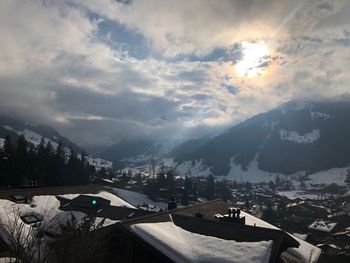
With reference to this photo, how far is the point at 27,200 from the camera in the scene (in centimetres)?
4203

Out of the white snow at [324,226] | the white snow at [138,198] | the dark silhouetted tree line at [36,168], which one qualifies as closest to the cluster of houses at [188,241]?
the dark silhouetted tree line at [36,168]

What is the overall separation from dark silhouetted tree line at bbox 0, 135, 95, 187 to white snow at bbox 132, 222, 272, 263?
6901 cm

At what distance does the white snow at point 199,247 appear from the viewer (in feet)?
69.7

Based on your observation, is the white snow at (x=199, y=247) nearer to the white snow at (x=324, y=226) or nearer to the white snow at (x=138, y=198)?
the white snow at (x=324, y=226)

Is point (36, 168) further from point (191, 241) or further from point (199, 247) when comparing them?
point (199, 247)

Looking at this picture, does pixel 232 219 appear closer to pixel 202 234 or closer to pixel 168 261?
pixel 202 234

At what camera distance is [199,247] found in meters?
22.9

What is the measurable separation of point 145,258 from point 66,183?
9263cm

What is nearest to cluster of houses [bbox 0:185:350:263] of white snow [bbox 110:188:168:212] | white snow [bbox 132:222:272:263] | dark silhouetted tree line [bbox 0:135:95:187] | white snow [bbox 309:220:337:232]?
white snow [bbox 132:222:272:263]

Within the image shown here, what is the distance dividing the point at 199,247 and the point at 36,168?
84.1 meters

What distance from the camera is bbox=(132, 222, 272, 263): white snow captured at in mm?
21250

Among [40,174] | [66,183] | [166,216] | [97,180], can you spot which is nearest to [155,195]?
[97,180]

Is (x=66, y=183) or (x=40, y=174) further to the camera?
(x=66, y=183)

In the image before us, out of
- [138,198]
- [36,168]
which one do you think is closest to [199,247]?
[36,168]
